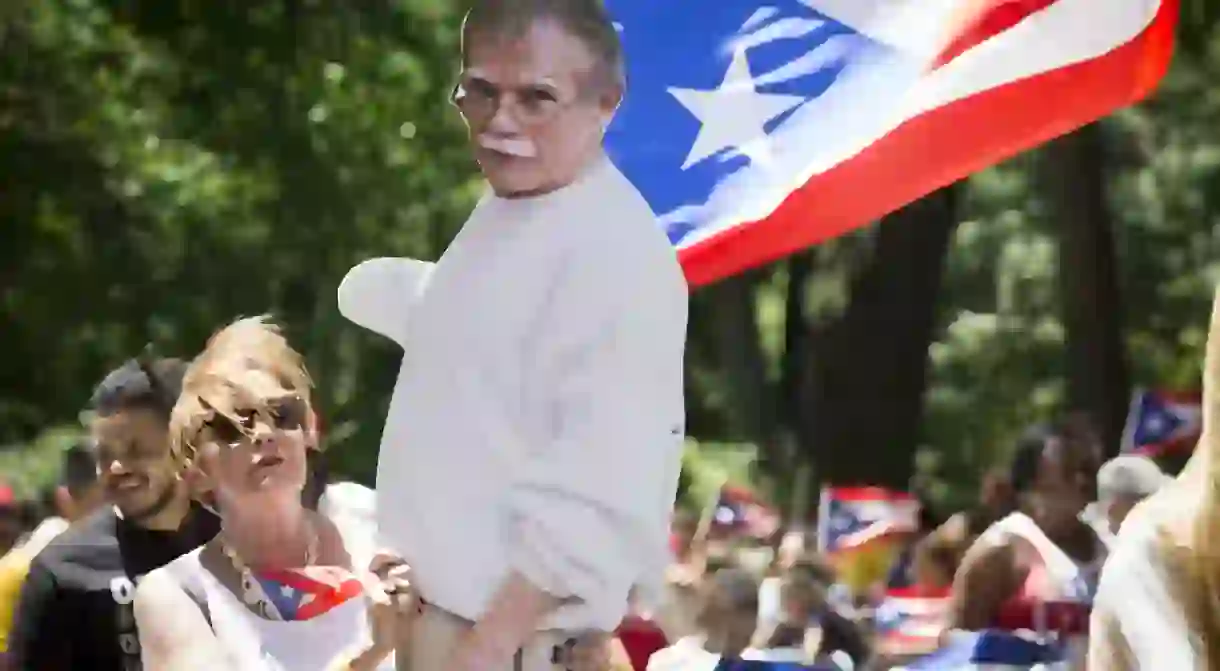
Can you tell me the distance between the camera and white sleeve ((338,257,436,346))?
365cm

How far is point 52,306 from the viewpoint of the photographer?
1609 centimetres

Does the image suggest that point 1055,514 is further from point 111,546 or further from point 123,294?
point 123,294

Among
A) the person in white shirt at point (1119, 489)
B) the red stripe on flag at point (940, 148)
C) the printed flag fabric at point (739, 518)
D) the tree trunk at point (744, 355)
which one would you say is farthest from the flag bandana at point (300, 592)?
the tree trunk at point (744, 355)

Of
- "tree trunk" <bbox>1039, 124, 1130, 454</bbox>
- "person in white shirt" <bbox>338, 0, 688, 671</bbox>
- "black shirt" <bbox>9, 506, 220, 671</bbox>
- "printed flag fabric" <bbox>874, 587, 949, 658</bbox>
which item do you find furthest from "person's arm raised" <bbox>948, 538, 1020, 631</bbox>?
"tree trunk" <bbox>1039, 124, 1130, 454</bbox>

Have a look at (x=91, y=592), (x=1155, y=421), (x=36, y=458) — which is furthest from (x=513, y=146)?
(x=36, y=458)

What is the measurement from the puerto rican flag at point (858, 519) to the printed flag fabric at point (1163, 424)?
1.01 m

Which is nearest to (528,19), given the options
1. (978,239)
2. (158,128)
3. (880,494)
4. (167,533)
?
(167,533)

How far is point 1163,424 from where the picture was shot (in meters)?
10.4

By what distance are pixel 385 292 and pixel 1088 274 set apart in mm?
14674

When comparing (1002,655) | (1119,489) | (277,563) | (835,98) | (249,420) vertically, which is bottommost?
(1002,655)

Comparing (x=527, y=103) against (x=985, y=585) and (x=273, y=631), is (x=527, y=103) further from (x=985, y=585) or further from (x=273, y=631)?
(x=985, y=585)

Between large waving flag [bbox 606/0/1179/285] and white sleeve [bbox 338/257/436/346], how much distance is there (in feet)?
3.12

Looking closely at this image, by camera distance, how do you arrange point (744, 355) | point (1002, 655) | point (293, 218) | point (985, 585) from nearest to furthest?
point (1002, 655) < point (985, 585) < point (293, 218) < point (744, 355)

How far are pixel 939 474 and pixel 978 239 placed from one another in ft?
20.1
